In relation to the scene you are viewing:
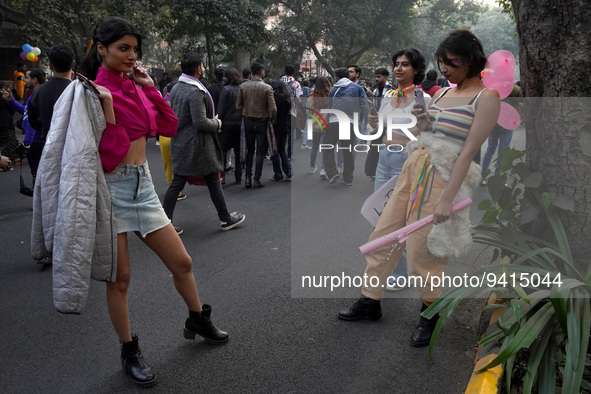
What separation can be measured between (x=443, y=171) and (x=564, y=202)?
2.33 feet

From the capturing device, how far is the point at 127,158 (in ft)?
8.95

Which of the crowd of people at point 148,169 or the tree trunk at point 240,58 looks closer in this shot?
the crowd of people at point 148,169

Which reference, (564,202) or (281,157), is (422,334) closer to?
(564,202)

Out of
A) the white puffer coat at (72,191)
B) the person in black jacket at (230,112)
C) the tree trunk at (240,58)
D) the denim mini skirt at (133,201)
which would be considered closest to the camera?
the white puffer coat at (72,191)

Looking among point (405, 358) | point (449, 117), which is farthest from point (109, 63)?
point (405, 358)

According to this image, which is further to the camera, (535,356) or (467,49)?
(467,49)

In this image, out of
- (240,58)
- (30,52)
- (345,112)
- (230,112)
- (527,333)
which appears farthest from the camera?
(240,58)

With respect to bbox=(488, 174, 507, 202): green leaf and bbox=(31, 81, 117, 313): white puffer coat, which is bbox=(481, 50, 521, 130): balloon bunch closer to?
bbox=(488, 174, 507, 202): green leaf

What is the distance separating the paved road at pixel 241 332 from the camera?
293 cm

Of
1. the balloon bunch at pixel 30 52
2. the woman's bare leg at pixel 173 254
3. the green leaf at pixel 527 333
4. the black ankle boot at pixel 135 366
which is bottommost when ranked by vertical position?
the black ankle boot at pixel 135 366

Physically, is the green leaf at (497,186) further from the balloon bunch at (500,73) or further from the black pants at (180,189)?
the black pants at (180,189)

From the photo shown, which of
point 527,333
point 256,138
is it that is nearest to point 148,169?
point 527,333

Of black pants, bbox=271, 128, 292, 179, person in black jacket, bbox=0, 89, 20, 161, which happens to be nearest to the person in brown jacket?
black pants, bbox=271, 128, 292, 179

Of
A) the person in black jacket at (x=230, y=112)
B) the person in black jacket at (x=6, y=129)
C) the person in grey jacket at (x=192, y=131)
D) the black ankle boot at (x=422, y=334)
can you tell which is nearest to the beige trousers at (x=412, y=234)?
the black ankle boot at (x=422, y=334)
